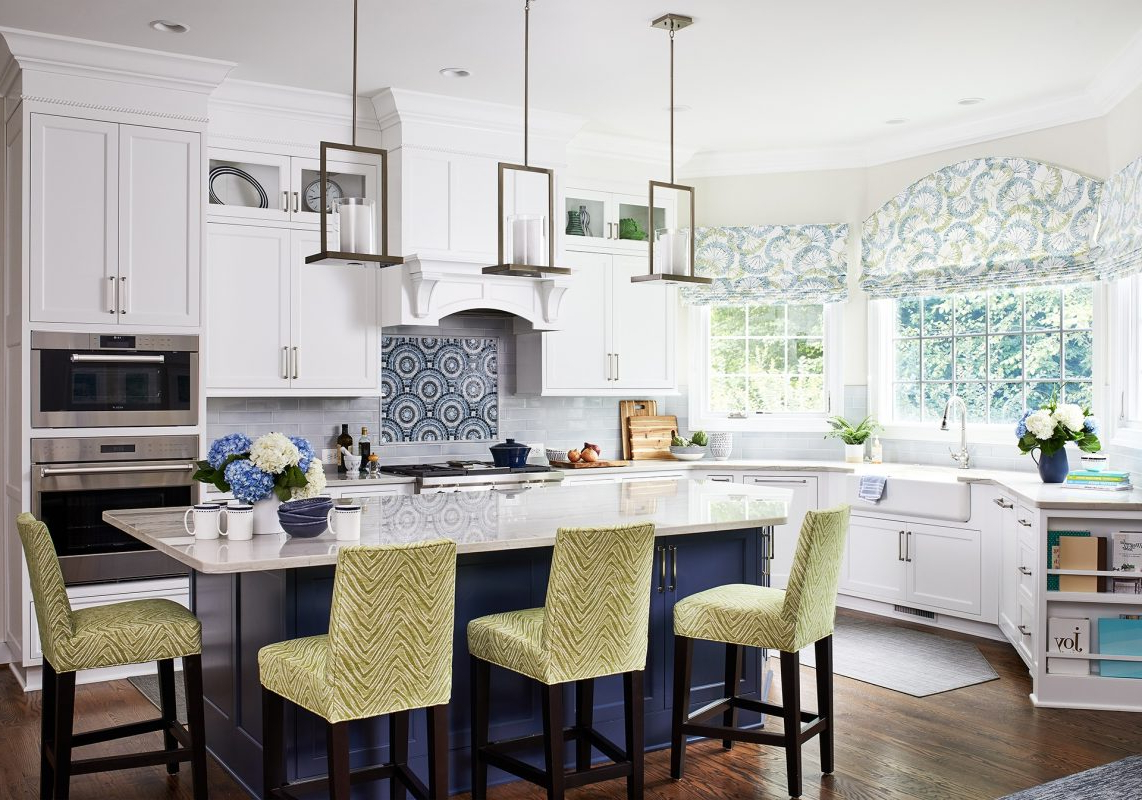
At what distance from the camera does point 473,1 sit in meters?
4.20

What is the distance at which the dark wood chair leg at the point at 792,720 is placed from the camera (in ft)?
11.2

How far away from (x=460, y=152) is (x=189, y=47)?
155 cm

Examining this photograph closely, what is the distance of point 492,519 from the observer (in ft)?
11.8

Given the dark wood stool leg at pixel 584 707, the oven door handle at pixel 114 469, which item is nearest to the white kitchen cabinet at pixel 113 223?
the oven door handle at pixel 114 469

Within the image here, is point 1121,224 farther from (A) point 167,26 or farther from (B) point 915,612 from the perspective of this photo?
(A) point 167,26

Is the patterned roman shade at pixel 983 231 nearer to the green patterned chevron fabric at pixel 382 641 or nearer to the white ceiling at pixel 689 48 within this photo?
the white ceiling at pixel 689 48

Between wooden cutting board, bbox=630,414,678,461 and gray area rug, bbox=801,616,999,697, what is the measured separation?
1.74 meters

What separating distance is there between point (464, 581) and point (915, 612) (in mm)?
3362

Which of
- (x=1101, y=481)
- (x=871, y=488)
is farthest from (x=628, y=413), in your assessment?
(x=1101, y=481)

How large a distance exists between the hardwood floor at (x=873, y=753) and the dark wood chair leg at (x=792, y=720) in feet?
0.30

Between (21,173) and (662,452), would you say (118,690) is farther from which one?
(662,452)

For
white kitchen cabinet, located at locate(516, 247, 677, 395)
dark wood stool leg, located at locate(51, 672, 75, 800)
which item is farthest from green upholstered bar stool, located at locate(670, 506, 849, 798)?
white kitchen cabinet, located at locate(516, 247, 677, 395)

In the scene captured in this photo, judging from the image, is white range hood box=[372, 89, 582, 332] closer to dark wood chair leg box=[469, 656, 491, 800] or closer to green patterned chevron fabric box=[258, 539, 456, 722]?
dark wood chair leg box=[469, 656, 491, 800]

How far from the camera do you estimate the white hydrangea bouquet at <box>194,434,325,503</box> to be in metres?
3.22
